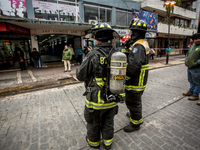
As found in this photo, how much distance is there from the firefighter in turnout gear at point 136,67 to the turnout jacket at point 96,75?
56 centimetres

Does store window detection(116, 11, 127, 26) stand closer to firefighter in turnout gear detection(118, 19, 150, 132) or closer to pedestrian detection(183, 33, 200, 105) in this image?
pedestrian detection(183, 33, 200, 105)

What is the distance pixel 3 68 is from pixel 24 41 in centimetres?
301

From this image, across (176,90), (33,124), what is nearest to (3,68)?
(33,124)

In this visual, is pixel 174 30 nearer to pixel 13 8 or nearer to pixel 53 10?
pixel 53 10

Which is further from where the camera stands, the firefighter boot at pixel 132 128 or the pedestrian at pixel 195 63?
the pedestrian at pixel 195 63

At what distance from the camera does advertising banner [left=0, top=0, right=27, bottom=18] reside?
299 inches

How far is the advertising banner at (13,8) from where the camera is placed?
7.60 metres

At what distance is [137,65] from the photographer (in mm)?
2111

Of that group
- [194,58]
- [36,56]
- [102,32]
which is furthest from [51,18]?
[194,58]

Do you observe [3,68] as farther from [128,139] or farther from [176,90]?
[176,90]

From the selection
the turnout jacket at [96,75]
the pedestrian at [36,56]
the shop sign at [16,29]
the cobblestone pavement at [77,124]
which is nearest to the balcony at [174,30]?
the cobblestone pavement at [77,124]

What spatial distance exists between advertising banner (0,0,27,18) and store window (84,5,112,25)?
5.60m

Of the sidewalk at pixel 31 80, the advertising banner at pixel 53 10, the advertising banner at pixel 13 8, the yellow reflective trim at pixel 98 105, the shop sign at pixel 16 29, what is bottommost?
the sidewalk at pixel 31 80

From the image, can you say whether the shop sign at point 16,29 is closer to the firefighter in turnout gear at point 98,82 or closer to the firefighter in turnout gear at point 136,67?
the firefighter in turnout gear at point 98,82
